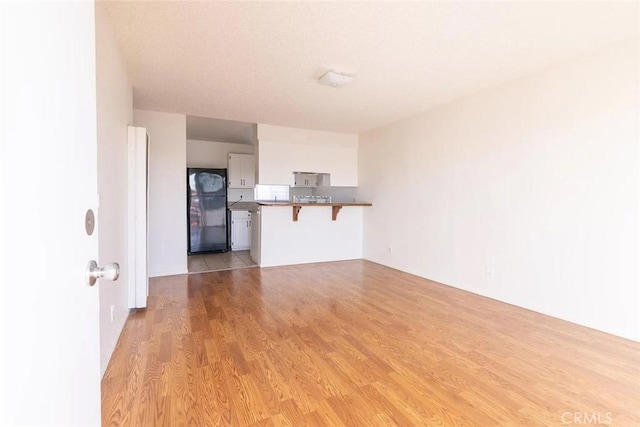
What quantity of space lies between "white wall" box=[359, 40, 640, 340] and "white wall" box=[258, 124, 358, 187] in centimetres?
153

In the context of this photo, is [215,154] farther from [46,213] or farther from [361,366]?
[46,213]

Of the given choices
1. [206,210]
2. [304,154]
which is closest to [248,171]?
[206,210]

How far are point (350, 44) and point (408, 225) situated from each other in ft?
9.21

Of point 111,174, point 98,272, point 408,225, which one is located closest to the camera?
point 98,272

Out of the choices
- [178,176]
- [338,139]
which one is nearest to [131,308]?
[178,176]

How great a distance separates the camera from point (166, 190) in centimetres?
427

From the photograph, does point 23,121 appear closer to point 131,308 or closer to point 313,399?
point 313,399

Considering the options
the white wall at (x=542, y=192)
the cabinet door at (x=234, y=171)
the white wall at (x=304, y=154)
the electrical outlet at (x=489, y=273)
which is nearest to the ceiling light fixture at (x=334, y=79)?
the white wall at (x=542, y=192)

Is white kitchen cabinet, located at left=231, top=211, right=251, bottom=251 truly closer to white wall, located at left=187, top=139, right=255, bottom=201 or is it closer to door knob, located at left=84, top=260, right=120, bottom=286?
white wall, located at left=187, top=139, right=255, bottom=201

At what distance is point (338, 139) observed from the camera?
18.3 ft

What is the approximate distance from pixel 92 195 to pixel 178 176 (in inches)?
152

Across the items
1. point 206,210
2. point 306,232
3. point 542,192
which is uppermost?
point 542,192

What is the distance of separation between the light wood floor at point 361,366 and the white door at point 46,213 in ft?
3.67

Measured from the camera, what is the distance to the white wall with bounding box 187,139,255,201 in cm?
635
